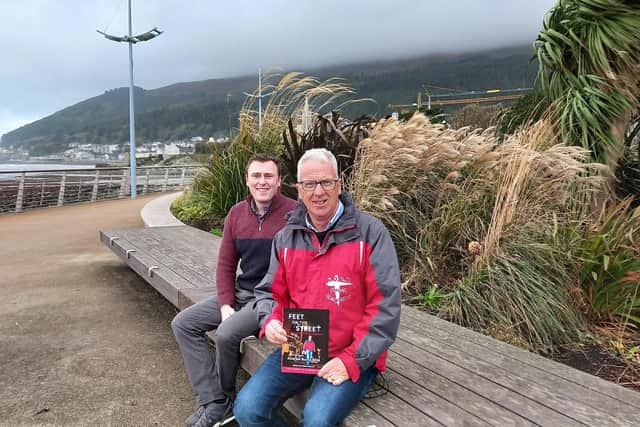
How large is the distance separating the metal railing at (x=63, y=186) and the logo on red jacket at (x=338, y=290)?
6.34 m

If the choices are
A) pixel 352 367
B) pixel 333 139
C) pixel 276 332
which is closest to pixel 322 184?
pixel 276 332

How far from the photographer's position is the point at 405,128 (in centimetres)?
454

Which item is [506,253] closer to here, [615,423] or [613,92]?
[615,423]

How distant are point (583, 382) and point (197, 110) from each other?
393ft

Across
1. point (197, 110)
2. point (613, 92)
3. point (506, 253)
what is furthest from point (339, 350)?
point (197, 110)

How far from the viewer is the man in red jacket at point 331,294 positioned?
6.07ft

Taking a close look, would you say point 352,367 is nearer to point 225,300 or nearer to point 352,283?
point 352,283

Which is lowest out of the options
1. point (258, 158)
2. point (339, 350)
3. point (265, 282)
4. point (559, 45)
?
point (339, 350)

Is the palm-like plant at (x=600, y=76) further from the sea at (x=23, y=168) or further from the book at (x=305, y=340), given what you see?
the sea at (x=23, y=168)

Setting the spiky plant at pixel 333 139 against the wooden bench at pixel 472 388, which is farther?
the spiky plant at pixel 333 139

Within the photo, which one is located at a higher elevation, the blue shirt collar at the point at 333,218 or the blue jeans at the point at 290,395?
the blue shirt collar at the point at 333,218

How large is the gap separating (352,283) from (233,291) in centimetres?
102

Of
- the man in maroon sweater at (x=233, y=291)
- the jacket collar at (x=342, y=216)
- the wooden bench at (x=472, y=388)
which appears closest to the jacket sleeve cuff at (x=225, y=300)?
the man in maroon sweater at (x=233, y=291)

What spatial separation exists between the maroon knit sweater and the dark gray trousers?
0.15 meters
